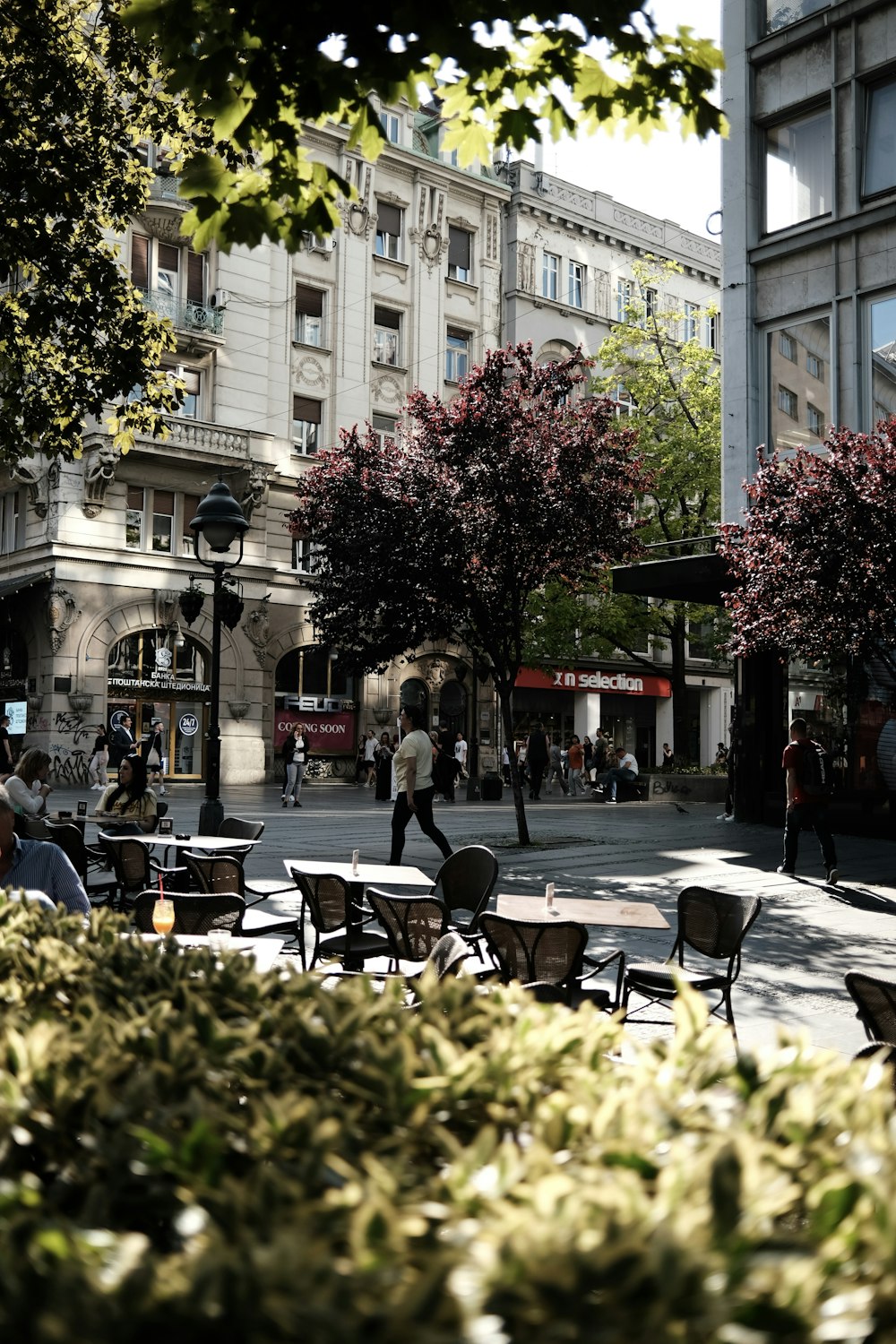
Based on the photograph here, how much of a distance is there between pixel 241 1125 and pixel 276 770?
108 feet

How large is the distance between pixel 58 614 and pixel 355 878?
80.2ft

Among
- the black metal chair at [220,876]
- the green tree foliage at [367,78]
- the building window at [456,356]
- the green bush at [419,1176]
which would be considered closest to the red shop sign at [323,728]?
the building window at [456,356]

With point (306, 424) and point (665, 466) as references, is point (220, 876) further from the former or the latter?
point (306, 424)

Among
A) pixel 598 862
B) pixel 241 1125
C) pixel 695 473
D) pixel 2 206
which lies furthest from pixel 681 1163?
pixel 695 473

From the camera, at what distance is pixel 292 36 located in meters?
4.30

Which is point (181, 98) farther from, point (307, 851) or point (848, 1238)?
point (848, 1238)

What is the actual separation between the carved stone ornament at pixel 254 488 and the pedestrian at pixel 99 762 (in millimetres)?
8201

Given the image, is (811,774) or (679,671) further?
(679,671)

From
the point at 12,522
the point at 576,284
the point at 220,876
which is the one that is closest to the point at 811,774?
the point at 220,876

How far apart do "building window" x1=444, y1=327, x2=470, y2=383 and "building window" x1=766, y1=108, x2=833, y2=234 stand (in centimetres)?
2095

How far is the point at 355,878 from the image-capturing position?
26.8 feet

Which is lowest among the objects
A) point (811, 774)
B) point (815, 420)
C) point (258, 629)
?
point (811, 774)

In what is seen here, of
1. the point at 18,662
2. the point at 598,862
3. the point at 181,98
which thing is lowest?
the point at 598,862

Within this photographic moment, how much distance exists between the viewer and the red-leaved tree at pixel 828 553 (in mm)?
13086
